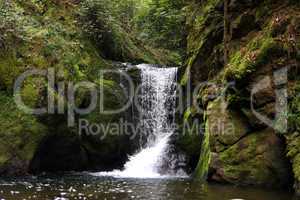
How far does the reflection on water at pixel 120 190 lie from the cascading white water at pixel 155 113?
3843 millimetres

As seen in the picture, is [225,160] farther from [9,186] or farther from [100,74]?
[100,74]

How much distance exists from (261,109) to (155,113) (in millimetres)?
7502

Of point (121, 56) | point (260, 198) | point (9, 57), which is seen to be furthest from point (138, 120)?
point (260, 198)

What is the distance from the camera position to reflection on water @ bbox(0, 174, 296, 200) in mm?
11703

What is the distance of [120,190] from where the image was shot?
42.1ft

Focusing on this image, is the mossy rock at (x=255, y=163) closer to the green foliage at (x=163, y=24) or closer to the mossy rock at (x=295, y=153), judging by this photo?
the mossy rock at (x=295, y=153)

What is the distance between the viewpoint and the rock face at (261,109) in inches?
541

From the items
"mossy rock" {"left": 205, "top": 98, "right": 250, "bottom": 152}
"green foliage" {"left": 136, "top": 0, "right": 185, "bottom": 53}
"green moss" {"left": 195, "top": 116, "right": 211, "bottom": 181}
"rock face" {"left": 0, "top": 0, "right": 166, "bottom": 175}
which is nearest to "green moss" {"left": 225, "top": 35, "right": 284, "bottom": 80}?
"mossy rock" {"left": 205, "top": 98, "right": 250, "bottom": 152}

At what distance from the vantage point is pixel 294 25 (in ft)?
48.0

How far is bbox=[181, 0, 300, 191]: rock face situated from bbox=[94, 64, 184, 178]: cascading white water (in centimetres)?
336

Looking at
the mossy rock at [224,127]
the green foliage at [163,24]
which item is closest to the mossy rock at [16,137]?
the mossy rock at [224,127]

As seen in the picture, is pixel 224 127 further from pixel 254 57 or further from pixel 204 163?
pixel 254 57

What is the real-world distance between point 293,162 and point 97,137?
28.8ft

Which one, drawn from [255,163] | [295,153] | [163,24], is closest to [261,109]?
[255,163]
